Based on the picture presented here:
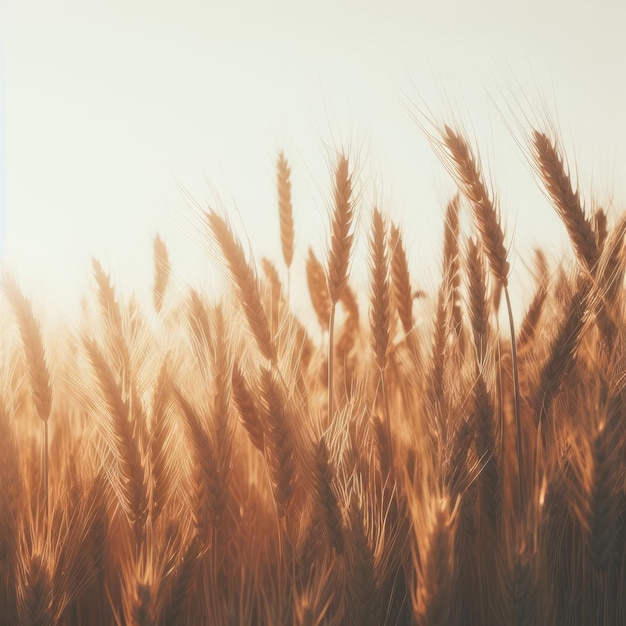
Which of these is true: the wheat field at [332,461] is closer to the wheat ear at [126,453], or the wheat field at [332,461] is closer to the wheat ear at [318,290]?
the wheat ear at [126,453]

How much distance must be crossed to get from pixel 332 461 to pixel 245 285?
22 cm

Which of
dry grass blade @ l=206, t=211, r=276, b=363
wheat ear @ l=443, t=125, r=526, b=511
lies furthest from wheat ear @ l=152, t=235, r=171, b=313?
wheat ear @ l=443, t=125, r=526, b=511

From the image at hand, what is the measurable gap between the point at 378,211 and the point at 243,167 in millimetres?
438

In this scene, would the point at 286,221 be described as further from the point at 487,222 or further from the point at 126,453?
the point at 126,453

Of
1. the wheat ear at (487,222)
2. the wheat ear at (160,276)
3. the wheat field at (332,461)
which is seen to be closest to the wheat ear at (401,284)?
the wheat field at (332,461)

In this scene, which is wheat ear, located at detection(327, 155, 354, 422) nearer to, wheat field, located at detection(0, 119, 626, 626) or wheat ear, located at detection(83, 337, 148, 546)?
wheat field, located at detection(0, 119, 626, 626)

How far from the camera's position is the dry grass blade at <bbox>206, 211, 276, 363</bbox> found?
598 millimetres

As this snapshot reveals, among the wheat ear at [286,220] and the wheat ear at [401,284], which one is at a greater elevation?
the wheat ear at [286,220]

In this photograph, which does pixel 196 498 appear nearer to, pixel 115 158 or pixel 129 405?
pixel 129 405

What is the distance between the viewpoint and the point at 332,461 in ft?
1.74

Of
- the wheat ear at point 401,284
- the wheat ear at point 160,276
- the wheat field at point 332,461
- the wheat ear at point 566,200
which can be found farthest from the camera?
the wheat ear at point 160,276

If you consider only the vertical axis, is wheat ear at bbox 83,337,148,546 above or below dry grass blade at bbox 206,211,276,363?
below

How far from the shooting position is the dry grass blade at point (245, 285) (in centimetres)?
60

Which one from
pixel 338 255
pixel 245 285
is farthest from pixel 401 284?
pixel 245 285
